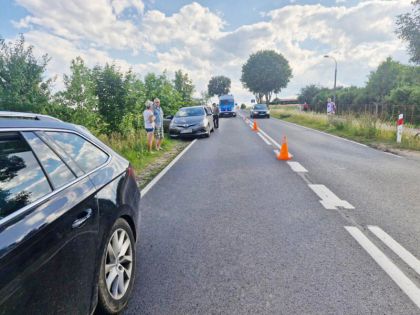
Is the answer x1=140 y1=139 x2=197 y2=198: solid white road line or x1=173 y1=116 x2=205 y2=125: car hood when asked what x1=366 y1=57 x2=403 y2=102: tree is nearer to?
x1=173 y1=116 x2=205 y2=125: car hood

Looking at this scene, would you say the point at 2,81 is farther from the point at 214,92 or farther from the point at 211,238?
the point at 214,92

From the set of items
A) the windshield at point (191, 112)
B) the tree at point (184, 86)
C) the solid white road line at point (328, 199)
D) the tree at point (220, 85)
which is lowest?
the solid white road line at point (328, 199)

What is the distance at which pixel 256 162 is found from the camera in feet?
28.6

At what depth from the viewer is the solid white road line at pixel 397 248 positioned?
2.98m

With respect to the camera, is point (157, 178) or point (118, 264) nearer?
point (118, 264)

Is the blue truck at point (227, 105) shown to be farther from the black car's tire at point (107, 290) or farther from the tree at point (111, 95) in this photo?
the black car's tire at point (107, 290)

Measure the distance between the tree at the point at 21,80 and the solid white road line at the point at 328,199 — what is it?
39.6ft

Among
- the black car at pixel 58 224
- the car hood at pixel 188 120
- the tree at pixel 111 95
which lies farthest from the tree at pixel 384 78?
the black car at pixel 58 224

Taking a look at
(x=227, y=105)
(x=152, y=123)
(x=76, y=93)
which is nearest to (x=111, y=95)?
(x=76, y=93)

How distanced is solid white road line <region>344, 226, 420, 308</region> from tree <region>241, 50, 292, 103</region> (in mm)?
74668

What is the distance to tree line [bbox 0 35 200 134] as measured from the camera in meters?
11.7

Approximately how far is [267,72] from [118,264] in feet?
251

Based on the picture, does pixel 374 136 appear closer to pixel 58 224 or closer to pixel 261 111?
pixel 58 224

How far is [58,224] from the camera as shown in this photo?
1.71m
